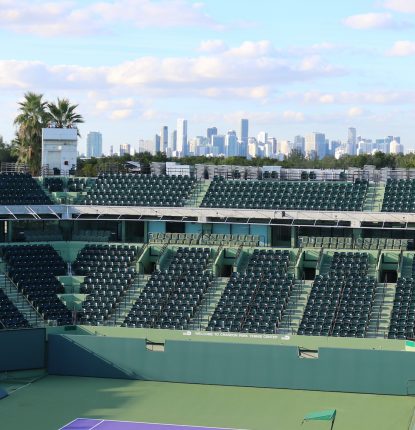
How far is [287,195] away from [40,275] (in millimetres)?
14483

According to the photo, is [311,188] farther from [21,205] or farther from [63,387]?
[63,387]

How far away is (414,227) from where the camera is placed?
49469 millimetres

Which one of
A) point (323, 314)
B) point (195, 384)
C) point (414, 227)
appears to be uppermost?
point (414, 227)

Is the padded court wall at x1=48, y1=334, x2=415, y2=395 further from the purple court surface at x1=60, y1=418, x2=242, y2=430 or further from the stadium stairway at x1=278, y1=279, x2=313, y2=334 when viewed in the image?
the purple court surface at x1=60, y1=418, x2=242, y2=430

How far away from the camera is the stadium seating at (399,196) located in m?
50.6

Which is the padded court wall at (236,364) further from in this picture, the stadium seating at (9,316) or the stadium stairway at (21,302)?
the stadium stairway at (21,302)

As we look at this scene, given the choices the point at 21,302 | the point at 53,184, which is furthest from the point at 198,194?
the point at 21,302

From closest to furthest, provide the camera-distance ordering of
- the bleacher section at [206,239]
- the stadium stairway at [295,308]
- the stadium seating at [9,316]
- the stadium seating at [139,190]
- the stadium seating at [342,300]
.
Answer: the stadium seating at [342,300], the stadium stairway at [295,308], the stadium seating at [9,316], the bleacher section at [206,239], the stadium seating at [139,190]

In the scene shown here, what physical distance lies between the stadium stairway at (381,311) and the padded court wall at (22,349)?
48.7ft

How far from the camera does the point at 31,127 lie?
2665 inches

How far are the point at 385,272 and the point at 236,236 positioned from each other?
8.60 m

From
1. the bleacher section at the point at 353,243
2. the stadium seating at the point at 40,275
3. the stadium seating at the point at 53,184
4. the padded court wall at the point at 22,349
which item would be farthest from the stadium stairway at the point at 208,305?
the stadium seating at the point at 53,184

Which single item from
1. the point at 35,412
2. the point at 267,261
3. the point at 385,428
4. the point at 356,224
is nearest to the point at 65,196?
the point at 267,261

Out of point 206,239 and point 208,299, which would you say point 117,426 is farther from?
point 206,239
